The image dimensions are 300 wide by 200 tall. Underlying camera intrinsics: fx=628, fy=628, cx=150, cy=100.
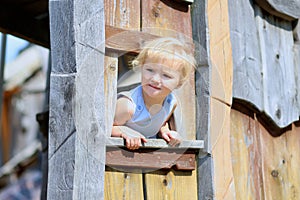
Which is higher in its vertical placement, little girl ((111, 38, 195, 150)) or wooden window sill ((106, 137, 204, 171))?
little girl ((111, 38, 195, 150))

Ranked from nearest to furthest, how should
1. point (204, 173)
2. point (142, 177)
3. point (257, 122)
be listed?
point (142, 177)
point (204, 173)
point (257, 122)

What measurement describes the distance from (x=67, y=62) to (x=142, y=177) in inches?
21.0

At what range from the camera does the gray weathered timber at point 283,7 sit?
3.12m

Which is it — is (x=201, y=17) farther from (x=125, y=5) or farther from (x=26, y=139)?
(x=26, y=139)

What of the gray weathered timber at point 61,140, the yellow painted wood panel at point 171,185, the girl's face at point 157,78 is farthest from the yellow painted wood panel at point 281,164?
the gray weathered timber at point 61,140

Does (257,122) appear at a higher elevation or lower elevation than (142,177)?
higher

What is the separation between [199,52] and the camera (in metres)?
2.56

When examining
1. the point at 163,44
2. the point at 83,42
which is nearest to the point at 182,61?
the point at 163,44

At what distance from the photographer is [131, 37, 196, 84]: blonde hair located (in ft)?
7.48

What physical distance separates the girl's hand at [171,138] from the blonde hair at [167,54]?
20 cm

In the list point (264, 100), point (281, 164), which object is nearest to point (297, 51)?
point (264, 100)

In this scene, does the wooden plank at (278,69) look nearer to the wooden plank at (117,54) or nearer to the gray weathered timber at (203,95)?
the gray weathered timber at (203,95)

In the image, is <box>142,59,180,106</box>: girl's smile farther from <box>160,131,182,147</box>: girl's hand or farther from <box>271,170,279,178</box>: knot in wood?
<box>271,170,279,178</box>: knot in wood

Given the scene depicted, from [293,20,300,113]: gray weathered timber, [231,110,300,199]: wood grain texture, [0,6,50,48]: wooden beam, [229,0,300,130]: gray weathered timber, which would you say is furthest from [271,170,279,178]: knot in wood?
[0,6,50,48]: wooden beam
